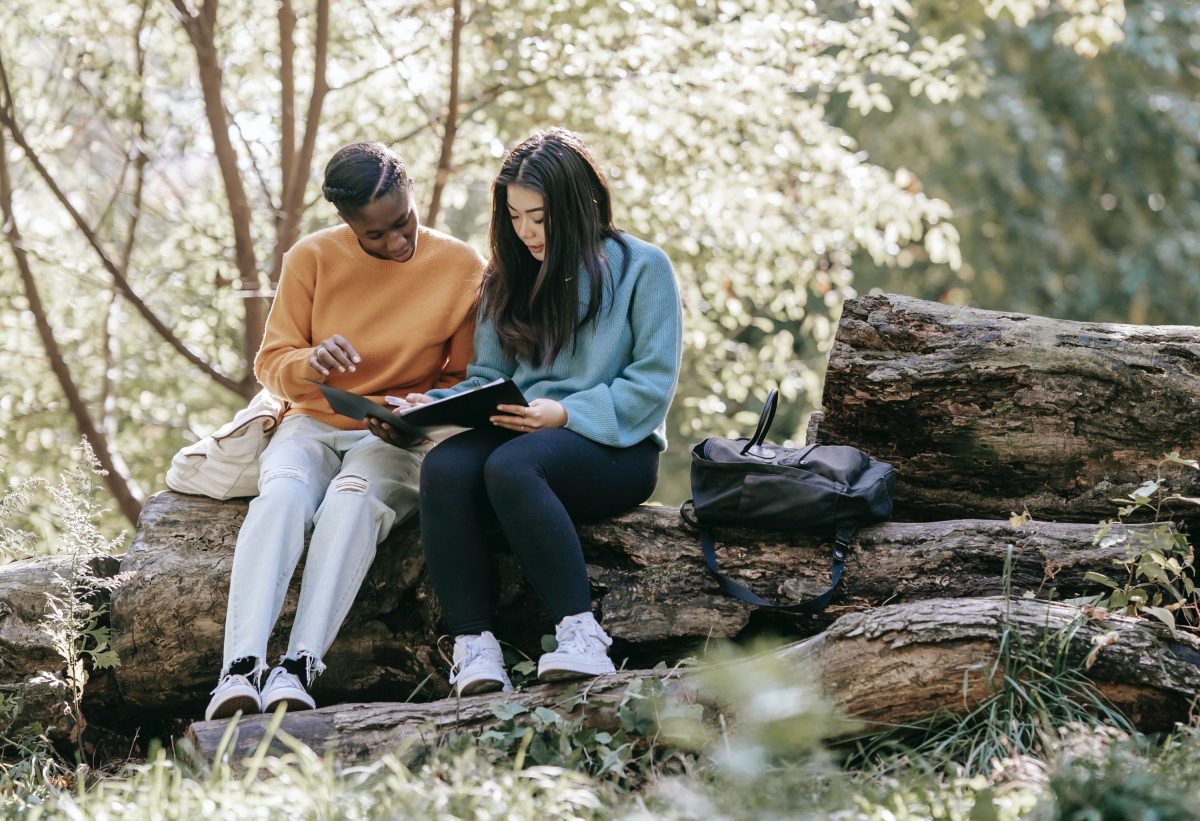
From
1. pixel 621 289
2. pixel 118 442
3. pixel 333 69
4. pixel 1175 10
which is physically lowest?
pixel 118 442

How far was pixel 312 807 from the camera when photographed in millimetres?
2521

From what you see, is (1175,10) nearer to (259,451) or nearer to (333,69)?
(333,69)

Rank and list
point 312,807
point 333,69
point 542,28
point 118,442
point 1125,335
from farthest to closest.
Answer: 1. point 118,442
2. point 333,69
3. point 542,28
4. point 1125,335
5. point 312,807

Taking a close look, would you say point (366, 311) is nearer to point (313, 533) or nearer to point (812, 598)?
point (313, 533)

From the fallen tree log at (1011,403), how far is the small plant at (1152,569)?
0.18m

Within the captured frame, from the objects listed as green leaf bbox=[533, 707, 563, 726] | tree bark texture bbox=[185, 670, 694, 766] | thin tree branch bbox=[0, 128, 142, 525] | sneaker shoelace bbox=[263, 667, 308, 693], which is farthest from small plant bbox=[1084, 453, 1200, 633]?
thin tree branch bbox=[0, 128, 142, 525]

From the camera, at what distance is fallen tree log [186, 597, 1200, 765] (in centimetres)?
303

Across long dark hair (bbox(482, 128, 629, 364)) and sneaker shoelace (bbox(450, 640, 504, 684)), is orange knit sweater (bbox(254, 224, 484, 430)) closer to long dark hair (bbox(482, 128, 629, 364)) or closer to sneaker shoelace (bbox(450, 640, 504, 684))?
long dark hair (bbox(482, 128, 629, 364))

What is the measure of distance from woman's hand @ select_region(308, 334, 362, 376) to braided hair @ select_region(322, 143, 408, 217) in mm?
397

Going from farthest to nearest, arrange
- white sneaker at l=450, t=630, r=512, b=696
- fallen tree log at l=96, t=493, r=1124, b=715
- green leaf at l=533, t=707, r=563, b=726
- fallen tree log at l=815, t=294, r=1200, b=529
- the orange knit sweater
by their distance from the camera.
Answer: the orange knit sweater < fallen tree log at l=815, t=294, r=1200, b=529 < fallen tree log at l=96, t=493, r=1124, b=715 < white sneaker at l=450, t=630, r=512, b=696 < green leaf at l=533, t=707, r=563, b=726

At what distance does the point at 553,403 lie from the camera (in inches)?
→ 148

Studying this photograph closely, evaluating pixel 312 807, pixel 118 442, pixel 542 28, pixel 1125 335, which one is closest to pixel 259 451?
pixel 312 807

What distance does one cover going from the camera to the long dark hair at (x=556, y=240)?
388cm

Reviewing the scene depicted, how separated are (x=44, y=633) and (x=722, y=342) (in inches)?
192
